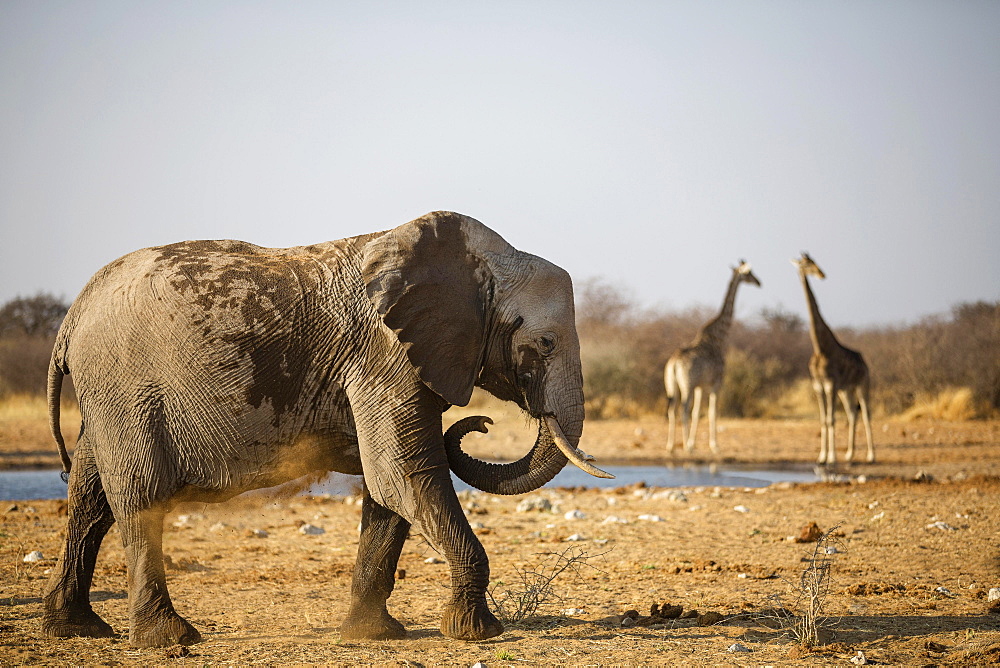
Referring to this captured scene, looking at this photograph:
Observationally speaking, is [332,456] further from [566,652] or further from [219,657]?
[566,652]

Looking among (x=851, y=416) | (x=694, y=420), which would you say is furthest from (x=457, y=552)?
(x=694, y=420)

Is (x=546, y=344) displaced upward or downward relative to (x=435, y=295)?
downward

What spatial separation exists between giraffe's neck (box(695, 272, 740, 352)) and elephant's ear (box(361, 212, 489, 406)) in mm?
15338

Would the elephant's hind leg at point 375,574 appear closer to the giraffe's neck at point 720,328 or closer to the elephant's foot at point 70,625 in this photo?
the elephant's foot at point 70,625

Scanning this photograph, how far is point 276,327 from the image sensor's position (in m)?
5.64

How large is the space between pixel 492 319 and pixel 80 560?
297cm

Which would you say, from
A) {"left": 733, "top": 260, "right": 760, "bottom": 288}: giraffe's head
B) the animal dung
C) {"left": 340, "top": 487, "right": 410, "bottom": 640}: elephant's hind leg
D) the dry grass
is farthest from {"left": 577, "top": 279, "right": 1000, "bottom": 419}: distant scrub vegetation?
{"left": 340, "top": 487, "right": 410, "bottom": 640}: elephant's hind leg

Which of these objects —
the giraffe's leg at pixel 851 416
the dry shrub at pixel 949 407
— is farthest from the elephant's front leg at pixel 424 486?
the dry shrub at pixel 949 407

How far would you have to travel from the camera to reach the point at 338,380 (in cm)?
567

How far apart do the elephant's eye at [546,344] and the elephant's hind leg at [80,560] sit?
285cm

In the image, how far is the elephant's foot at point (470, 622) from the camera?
555cm

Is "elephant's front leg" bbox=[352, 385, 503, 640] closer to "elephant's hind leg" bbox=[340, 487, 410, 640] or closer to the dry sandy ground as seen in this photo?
the dry sandy ground

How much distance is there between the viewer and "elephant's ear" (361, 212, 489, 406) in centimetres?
550

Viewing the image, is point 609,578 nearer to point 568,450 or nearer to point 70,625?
point 568,450
